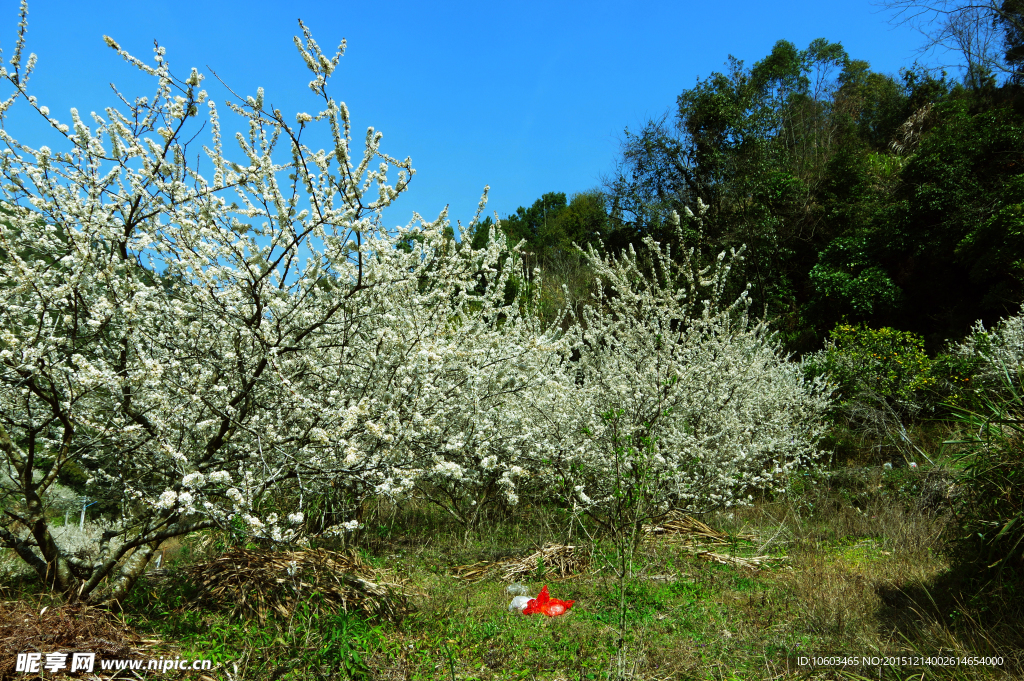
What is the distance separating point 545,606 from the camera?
3998 millimetres

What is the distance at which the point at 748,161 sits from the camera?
19766 millimetres

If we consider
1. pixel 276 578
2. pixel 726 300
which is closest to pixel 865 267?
pixel 726 300

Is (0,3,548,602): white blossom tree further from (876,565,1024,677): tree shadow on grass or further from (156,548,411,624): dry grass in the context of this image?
(876,565,1024,677): tree shadow on grass

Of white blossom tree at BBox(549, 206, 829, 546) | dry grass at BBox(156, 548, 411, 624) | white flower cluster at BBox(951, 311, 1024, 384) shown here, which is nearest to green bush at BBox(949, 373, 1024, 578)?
white blossom tree at BBox(549, 206, 829, 546)

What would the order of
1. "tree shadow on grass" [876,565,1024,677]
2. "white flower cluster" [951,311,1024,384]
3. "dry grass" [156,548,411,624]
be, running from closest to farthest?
"tree shadow on grass" [876,565,1024,677]
"dry grass" [156,548,411,624]
"white flower cluster" [951,311,1024,384]

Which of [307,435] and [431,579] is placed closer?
[307,435]

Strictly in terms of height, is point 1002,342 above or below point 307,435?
above

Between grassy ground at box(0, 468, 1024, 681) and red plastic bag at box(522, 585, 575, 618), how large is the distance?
12 cm

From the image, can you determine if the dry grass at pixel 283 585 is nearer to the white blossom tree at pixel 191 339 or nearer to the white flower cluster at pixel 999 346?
the white blossom tree at pixel 191 339

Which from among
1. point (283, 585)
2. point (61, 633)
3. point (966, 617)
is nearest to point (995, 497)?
point (966, 617)

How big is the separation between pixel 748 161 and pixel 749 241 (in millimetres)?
3197

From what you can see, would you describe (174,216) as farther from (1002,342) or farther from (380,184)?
(1002,342)

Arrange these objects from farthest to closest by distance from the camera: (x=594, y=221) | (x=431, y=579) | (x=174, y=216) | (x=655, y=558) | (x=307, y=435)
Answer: (x=594, y=221)
(x=655, y=558)
(x=431, y=579)
(x=307, y=435)
(x=174, y=216)

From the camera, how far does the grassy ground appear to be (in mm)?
3100
